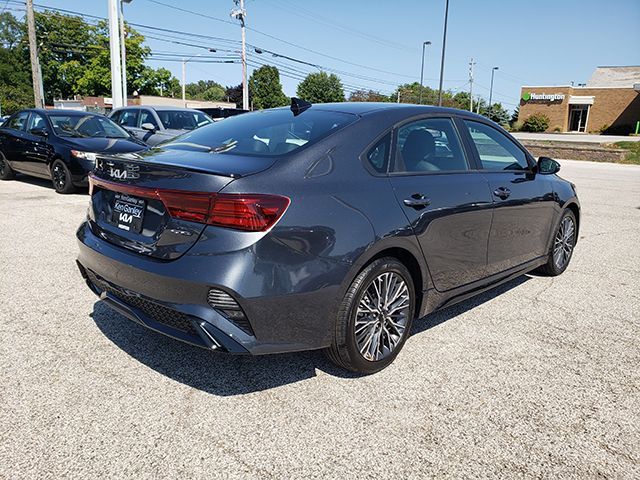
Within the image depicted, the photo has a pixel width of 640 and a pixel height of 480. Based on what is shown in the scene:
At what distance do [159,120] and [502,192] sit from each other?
10311 millimetres

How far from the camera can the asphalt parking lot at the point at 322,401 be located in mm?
2303

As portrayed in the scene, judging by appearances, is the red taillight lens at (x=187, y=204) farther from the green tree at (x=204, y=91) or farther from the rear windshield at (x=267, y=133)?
the green tree at (x=204, y=91)

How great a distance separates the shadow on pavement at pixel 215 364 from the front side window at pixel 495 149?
208 cm

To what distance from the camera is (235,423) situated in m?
2.57

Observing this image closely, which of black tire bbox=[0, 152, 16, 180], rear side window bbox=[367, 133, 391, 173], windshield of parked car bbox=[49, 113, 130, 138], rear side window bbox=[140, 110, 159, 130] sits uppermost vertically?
rear side window bbox=[140, 110, 159, 130]

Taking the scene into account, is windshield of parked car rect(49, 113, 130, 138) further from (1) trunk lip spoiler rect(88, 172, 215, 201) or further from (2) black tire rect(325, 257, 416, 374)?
(2) black tire rect(325, 257, 416, 374)

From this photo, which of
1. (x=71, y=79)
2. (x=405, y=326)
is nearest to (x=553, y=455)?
(x=405, y=326)

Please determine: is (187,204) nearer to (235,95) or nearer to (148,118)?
(148,118)

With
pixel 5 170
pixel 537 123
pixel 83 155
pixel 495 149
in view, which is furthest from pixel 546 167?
pixel 537 123

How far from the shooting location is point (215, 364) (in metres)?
3.17

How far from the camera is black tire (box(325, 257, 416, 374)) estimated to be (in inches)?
112

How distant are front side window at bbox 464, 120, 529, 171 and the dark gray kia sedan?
8cm

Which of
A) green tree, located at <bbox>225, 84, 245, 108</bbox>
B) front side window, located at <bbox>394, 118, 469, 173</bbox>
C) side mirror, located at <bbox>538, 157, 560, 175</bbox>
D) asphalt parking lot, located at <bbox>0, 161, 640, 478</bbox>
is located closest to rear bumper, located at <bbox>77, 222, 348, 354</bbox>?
asphalt parking lot, located at <bbox>0, 161, 640, 478</bbox>

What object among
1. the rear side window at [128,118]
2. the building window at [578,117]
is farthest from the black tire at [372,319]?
the building window at [578,117]
